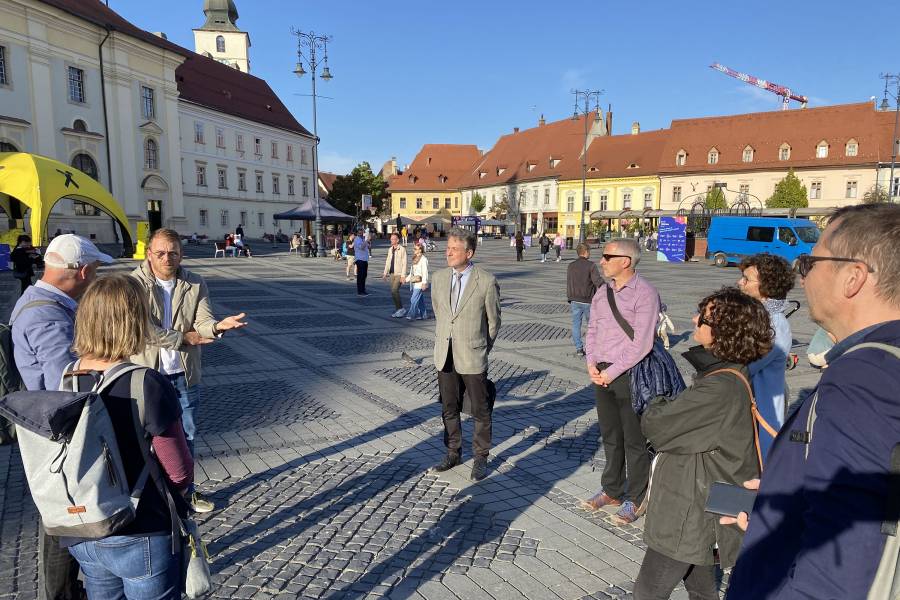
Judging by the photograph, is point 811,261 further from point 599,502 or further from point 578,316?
point 578,316

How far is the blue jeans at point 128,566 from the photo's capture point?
1.96 m

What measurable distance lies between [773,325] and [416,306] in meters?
9.06

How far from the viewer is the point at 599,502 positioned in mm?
4199

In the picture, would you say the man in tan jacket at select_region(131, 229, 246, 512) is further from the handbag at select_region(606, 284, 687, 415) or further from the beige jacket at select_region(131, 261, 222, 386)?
the handbag at select_region(606, 284, 687, 415)

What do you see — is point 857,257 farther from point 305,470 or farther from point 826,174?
point 826,174

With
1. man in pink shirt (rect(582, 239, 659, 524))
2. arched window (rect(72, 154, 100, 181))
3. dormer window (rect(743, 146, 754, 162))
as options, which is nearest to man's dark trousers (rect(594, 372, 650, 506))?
man in pink shirt (rect(582, 239, 659, 524))

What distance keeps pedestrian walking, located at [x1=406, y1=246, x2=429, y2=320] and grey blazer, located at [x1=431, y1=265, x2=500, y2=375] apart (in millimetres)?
6764

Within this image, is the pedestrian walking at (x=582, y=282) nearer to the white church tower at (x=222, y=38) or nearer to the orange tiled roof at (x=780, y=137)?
the orange tiled roof at (x=780, y=137)

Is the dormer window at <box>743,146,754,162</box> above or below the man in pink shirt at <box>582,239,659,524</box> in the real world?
above

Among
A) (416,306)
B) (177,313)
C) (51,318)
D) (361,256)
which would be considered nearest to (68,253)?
(51,318)

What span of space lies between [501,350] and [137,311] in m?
7.42

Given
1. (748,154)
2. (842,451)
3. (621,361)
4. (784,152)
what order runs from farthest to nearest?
(748,154), (784,152), (621,361), (842,451)

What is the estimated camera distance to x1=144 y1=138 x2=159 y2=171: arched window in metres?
38.5

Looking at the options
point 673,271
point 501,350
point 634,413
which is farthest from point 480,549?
point 673,271
